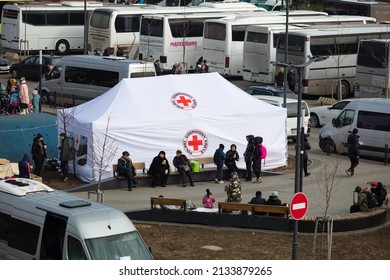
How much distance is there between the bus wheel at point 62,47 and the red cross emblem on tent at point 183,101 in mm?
27878

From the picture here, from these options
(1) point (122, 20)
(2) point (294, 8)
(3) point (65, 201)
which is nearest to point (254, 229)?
(3) point (65, 201)

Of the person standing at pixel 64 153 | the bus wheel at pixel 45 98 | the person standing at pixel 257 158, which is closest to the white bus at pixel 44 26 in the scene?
the bus wheel at pixel 45 98

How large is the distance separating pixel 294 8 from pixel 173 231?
44469 mm

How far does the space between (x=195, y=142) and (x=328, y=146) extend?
240 inches

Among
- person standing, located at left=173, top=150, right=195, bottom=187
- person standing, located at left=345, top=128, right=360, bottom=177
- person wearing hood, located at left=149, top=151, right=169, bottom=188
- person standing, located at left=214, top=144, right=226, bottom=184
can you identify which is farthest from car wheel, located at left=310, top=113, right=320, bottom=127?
person wearing hood, located at left=149, top=151, right=169, bottom=188

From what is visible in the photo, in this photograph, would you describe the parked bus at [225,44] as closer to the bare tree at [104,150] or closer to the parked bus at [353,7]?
the parked bus at [353,7]

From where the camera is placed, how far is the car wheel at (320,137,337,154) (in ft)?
136

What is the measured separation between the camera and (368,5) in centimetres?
6656

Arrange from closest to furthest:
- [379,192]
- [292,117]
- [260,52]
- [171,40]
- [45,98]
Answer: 1. [379,192]
2. [292,117]
3. [45,98]
4. [260,52]
5. [171,40]

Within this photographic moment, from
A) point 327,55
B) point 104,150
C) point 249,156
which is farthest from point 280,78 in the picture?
point 104,150

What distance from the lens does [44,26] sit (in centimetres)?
6394

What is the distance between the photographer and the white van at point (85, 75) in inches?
1903

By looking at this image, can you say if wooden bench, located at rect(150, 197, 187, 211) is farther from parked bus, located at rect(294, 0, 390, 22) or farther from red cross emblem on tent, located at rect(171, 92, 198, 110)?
parked bus, located at rect(294, 0, 390, 22)

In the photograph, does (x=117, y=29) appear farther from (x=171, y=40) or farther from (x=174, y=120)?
(x=174, y=120)
